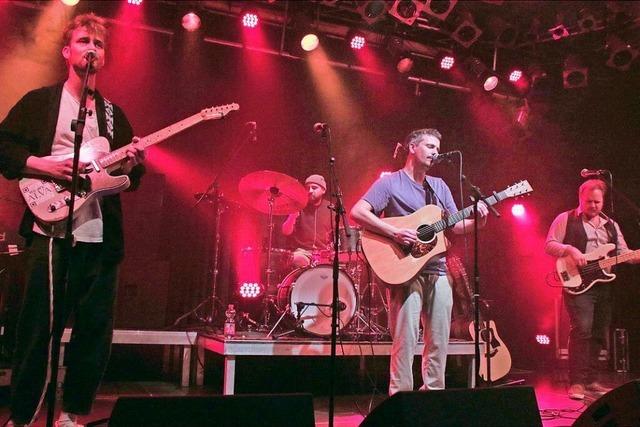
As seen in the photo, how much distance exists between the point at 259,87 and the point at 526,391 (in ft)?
21.9

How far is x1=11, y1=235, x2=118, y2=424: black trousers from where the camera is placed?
291cm

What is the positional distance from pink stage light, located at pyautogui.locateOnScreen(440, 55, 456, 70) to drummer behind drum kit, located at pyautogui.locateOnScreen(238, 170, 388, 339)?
3316 millimetres

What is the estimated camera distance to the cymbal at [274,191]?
6531 mm

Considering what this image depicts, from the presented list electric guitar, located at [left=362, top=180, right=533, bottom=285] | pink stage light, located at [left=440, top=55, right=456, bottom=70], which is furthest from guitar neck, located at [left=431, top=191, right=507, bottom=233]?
pink stage light, located at [left=440, top=55, right=456, bottom=70]

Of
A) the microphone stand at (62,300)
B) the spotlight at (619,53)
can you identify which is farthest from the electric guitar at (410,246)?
the spotlight at (619,53)

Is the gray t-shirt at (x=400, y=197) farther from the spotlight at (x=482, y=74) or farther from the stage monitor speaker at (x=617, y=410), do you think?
the spotlight at (x=482, y=74)

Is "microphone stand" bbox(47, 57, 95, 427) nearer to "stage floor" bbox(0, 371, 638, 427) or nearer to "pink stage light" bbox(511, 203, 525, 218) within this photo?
"stage floor" bbox(0, 371, 638, 427)

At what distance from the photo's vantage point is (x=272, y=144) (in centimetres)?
849

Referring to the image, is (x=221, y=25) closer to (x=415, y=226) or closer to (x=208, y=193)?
(x=208, y=193)

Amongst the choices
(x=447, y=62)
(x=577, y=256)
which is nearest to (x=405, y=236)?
(x=577, y=256)

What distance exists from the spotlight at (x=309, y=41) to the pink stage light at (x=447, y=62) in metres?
1.95

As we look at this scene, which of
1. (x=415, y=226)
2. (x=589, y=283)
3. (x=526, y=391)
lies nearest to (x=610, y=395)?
(x=526, y=391)

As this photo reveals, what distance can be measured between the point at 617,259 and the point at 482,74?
344 cm

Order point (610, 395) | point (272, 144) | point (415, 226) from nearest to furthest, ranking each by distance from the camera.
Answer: point (610, 395) → point (415, 226) → point (272, 144)
